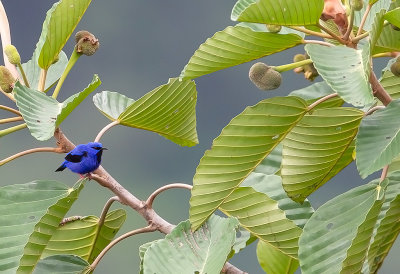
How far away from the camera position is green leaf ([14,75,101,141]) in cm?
142

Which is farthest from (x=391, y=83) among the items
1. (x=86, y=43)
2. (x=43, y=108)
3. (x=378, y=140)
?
(x=43, y=108)

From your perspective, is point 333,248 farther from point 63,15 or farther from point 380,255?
point 63,15

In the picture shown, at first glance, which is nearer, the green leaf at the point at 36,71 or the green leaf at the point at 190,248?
the green leaf at the point at 190,248

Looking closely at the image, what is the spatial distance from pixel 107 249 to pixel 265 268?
399mm

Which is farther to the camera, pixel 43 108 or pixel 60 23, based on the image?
pixel 60 23

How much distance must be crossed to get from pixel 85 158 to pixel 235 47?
1.23 feet

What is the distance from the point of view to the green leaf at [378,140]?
1.34 m

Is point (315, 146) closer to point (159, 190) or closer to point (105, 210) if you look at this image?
point (159, 190)

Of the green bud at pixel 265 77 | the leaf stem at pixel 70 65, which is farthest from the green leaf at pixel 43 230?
the green bud at pixel 265 77

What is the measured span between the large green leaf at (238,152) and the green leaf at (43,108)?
24cm

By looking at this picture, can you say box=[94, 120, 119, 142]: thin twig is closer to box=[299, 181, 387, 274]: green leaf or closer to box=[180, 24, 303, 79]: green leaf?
box=[180, 24, 303, 79]: green leaf

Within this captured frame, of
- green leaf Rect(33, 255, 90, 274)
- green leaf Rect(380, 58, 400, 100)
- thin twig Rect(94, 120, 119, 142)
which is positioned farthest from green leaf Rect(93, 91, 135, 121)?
green leaf Rect(380, 58, 400, 100)

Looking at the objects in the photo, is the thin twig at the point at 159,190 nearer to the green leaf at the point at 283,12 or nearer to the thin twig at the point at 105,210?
the thin twig at the point at 105,210

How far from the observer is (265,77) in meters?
1.50
